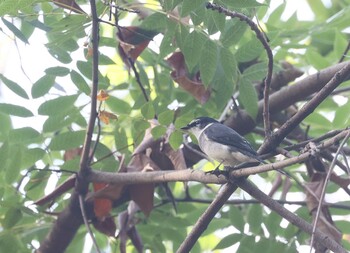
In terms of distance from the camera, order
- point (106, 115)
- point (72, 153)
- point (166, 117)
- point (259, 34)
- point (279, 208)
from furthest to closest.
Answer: point (72, 153) → point (166, 117) → point (106, 115) → point (279, 208) → point (259, 34)

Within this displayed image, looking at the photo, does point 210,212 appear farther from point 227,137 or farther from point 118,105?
point 118,105

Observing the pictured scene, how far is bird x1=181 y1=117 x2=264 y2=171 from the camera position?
3.70 metres

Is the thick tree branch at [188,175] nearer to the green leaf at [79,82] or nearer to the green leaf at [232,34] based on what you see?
the green leaf at [79,82]

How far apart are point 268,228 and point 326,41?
4.90ft

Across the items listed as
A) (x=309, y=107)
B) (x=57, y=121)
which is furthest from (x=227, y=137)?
(x=309, y=107)

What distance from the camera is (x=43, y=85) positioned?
143 inches

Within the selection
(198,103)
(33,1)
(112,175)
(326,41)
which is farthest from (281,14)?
(33,1)

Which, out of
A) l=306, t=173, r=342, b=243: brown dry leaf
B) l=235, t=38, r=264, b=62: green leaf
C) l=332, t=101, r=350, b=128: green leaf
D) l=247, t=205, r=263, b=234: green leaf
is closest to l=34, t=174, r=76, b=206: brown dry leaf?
l=247, t=205, r=263, b=234: green leaf

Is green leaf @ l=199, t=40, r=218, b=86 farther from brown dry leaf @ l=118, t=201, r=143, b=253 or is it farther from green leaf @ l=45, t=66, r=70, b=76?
brown dry leaf @ l=118, t=201, r=143, b=253

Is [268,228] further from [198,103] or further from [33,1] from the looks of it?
[33,1]

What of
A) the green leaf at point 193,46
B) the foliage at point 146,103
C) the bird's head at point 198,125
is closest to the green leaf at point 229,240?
the foliage at point 146,103

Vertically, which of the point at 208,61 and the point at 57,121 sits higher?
the point at 208,61

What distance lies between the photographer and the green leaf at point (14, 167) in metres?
3.68

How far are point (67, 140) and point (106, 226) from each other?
59 centimetres
